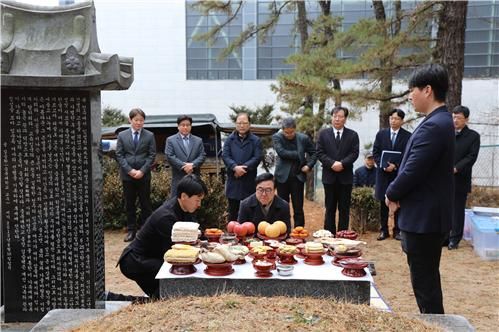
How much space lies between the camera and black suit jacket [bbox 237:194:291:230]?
4.45m

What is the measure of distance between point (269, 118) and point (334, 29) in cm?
582

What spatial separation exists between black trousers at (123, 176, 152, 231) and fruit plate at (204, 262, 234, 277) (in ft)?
12.7

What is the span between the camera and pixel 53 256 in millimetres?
4117

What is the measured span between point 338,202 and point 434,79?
10.8 feet

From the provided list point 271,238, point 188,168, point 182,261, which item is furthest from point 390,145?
point 182,261

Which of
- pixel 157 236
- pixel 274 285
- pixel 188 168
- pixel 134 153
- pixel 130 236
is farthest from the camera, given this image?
pixel 130 236

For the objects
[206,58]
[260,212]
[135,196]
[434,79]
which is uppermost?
[206,58]

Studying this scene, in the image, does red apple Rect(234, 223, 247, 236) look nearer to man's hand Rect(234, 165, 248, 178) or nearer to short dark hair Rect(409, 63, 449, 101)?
short dark hair Rect(409, 63, 449, 101)

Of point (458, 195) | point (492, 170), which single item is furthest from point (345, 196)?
point (492, 170)

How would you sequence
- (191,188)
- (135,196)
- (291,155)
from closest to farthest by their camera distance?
(191,188), (291,155), (135,196)

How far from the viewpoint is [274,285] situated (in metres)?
3.07

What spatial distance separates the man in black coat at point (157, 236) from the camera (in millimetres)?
3863

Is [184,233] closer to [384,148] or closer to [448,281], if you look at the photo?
[448,281]

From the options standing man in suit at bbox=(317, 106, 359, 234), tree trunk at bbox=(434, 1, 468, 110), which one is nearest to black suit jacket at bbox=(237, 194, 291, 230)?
standing man in suit at bbox=(317, 106, 359, 234)
